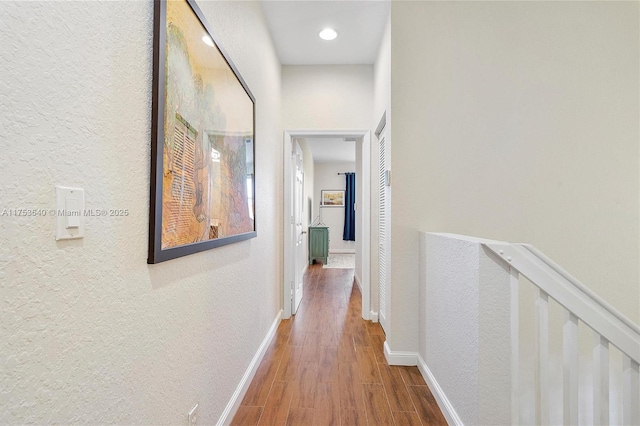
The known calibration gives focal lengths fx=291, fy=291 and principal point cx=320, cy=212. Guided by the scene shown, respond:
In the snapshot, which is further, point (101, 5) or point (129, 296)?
point (129, 296)

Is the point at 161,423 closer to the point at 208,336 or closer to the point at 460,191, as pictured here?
the point at 208,336

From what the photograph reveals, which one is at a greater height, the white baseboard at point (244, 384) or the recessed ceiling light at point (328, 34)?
the recessed ceiling light at point (328, 34)

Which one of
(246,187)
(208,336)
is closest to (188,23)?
(246,187)

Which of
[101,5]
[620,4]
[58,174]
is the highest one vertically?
[620,4]

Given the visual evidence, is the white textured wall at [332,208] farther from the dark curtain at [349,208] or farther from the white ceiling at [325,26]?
the white ceiling at [325,26]

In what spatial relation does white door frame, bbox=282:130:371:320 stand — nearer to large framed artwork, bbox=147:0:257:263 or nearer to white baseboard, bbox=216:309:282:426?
white baseboard, bbox=216:309:282:426

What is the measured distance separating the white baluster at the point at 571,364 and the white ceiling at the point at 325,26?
7.84ft

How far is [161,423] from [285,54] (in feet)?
10.0

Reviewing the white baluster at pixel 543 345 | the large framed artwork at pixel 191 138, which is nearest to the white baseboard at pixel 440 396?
the white baluster at pixel 543 345

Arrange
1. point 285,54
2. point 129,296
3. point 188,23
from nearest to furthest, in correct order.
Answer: point 129,296 < point 188,23 < point 285,54

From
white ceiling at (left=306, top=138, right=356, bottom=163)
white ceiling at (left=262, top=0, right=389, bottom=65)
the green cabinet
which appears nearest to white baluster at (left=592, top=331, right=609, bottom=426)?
white ceiling at (left=262, top=0, right=389, bottom=65)

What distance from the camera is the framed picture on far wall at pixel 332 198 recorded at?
8.19 metres

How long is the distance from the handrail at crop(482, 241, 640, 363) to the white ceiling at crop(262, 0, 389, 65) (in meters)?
2.14

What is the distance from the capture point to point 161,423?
3.09 feet
